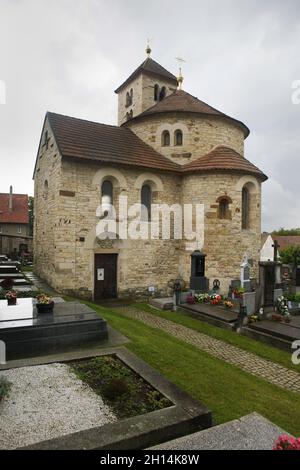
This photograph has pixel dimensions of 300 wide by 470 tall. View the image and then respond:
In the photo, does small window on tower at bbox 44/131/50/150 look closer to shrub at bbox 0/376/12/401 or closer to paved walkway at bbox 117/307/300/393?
paved walkway at bbox 117/307/300/393

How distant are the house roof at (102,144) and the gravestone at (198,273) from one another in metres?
5.27

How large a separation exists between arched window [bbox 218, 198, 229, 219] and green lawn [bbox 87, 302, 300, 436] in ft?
29.4

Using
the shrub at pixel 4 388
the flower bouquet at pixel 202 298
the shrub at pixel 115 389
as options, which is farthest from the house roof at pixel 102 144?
the shrub at pixel 115 389

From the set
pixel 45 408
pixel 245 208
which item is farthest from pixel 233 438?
pixel 245 208

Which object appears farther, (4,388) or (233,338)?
(233,338)

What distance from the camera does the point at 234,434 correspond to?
3.77m

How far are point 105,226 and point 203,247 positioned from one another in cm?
538

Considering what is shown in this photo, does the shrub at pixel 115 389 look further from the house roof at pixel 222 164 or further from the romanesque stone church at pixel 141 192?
the house roof at pixel 222 164

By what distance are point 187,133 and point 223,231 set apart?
645 centimetres

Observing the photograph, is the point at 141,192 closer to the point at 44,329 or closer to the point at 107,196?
the point at 107,196

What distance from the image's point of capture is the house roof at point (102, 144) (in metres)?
14.6

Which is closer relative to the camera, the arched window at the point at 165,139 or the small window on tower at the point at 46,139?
the small window on tower at the point at 46,139

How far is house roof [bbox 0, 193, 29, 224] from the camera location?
37438mm

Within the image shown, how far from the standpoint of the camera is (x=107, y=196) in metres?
15.4
